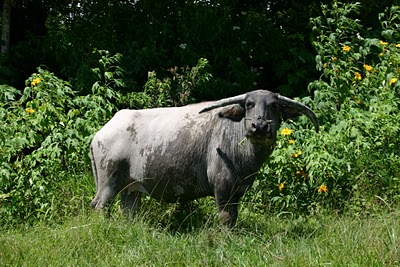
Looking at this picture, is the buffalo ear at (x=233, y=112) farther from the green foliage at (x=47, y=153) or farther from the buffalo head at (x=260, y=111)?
the green foliage at (x=47, y=153)

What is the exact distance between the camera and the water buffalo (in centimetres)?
593

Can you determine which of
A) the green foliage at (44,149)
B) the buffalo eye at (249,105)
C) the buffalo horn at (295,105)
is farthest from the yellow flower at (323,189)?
the green foliage at (44,149)

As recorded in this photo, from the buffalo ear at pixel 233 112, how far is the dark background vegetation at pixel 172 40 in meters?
3.48

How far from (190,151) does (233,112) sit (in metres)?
0.55

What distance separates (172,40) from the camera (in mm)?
10883

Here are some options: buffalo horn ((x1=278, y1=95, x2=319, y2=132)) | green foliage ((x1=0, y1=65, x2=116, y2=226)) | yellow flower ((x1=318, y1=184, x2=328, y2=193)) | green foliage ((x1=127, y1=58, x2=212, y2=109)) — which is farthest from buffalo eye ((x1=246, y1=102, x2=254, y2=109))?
green foliage ((x1=127, y1=58, x2=212, y2=109))

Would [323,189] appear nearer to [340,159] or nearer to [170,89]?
[340,159]

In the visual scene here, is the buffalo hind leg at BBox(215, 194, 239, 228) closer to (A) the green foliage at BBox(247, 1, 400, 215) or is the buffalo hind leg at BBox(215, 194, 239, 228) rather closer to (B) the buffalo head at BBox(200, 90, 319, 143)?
(B) the buffalo head at BBox(200, 90, 319, 143)

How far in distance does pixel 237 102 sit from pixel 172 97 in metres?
3.06

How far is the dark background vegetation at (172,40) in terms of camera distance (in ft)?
33.2

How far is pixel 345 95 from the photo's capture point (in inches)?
307

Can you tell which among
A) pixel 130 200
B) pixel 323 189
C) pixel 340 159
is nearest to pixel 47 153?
pixel 130 200

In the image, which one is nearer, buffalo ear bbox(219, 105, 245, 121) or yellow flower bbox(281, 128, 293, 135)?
buffalo ear bbox(219, 105, 245, 121)

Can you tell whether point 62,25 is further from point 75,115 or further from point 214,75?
point 75,115
